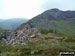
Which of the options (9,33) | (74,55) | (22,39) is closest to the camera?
(74,55)

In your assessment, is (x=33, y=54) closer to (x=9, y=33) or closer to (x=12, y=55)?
(x=12, y=55)

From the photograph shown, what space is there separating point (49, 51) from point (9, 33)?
5099 centimetres

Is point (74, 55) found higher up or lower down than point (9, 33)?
lower down

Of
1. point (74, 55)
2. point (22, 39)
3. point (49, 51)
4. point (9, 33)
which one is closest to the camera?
point (74, 55)

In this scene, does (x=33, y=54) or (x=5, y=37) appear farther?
(x=5, y=37)

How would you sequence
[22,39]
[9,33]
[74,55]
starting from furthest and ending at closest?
[9,33] → [22,39] → [74,55]

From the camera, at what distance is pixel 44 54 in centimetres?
4409

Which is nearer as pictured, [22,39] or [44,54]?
[44,54]

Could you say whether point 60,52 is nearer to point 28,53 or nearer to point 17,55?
point 28,53

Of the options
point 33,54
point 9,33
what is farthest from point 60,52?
point 9,33

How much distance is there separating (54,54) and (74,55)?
581 cm

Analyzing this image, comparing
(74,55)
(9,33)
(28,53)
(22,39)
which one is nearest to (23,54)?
(28,53)

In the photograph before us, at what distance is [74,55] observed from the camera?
140ft

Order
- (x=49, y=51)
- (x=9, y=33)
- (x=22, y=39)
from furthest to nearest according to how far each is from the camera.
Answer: (x=9, y=33) → (x=22, y=39) → (x=49, y=51)
